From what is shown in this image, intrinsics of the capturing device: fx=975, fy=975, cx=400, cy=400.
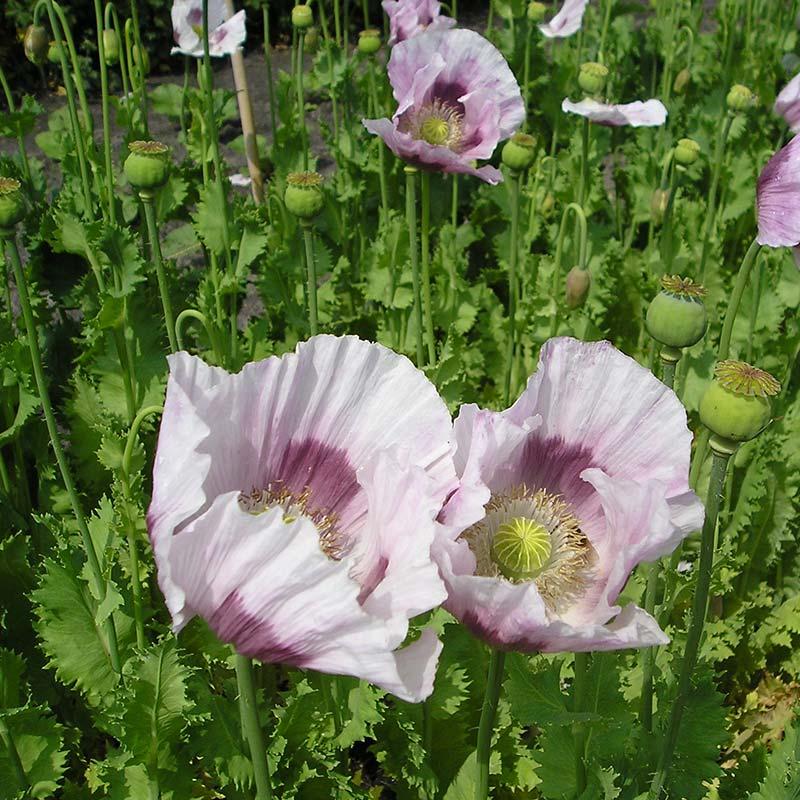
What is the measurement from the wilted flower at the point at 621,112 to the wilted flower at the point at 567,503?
6.18 ft

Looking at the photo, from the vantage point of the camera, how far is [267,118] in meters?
5.73

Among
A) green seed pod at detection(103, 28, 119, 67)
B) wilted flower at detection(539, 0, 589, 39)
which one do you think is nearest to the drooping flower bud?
wilted flower at detection(539, 0, 589, 39)

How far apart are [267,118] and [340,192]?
2.46 metres

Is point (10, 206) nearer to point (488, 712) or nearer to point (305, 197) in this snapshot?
point (305, 197)

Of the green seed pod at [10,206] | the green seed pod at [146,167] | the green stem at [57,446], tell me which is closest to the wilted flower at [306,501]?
the green stem at [57,446]

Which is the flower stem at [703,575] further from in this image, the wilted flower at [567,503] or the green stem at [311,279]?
the green stem at [311,279]

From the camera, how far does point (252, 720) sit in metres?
1.01

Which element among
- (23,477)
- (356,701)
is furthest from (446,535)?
(23,477)

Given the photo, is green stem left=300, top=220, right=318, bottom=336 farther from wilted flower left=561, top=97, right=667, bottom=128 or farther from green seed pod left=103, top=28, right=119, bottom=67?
green seed pod left=103, top=28, right=119, bottom=67

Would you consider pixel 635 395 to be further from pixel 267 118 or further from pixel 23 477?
pixel 267 118

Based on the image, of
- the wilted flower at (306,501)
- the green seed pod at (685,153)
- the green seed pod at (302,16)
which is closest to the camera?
the wilted flower at (306,501)

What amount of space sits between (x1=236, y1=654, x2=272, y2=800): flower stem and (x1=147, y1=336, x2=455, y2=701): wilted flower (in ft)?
0.21

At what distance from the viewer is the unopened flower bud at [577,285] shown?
2.33m

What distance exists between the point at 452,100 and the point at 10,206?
112 centimetres
